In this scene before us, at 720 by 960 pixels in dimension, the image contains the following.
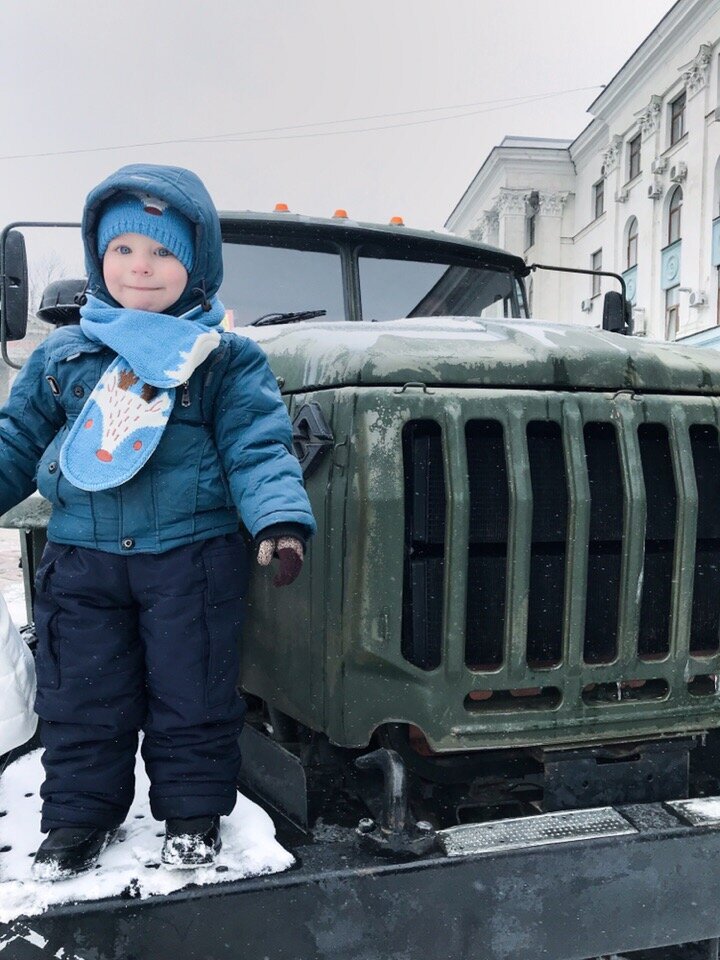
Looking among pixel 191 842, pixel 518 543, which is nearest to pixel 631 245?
pixel 518 543

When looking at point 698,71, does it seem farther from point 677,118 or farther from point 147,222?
point 147,222

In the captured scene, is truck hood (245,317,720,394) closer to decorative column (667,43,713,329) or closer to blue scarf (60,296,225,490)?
blue scarf (60,296,225,490)

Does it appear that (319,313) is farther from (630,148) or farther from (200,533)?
(630,148)

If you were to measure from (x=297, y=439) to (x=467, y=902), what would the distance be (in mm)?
993

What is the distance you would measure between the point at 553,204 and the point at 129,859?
95.1ft

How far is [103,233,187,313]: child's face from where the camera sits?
1.85 metres

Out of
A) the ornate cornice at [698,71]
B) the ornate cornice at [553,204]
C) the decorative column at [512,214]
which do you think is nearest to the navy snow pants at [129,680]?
the ornate cornice at [698,71]

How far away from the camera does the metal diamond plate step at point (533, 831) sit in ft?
5.75

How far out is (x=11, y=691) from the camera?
1.83m

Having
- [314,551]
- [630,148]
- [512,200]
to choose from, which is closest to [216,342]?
[314,551]

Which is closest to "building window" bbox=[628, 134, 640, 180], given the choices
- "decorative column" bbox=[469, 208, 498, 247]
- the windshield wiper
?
"decorative column" bbox=[469, 208, 498, 247]

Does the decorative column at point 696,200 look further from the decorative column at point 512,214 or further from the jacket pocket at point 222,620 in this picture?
the jacket pocket at point 222,620

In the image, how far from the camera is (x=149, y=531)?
5.88ft

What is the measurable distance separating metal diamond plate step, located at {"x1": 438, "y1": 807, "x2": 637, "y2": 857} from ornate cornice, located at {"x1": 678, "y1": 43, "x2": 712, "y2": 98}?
72.0 feet
